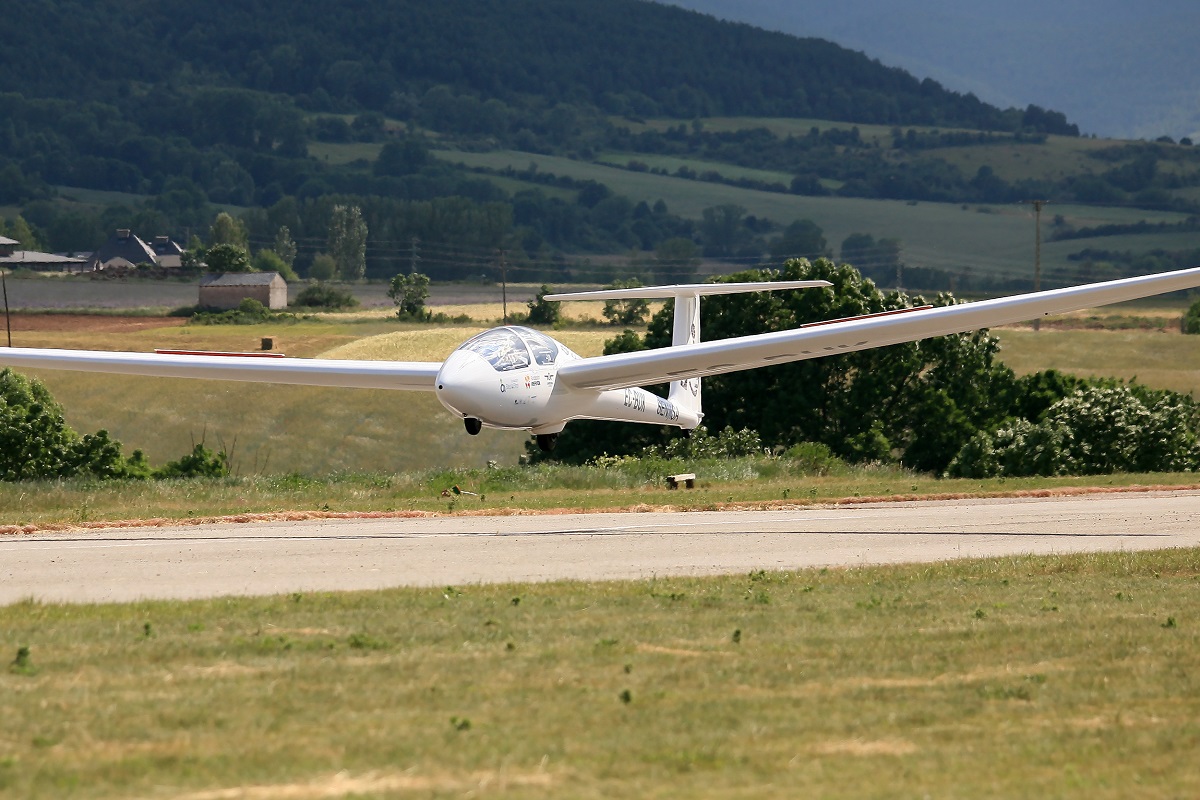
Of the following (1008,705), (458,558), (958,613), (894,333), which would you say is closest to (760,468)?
(894,333)

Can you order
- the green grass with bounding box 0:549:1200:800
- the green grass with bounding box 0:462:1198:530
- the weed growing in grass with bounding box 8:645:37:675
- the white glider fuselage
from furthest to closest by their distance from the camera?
1. the green grass with bounding box 0:462:1198:530
2. the white glider fuselage
3. the weed growing in grass with bounding box 8:645:37:675
4. the green grass with bounding box 0:549:1200:800

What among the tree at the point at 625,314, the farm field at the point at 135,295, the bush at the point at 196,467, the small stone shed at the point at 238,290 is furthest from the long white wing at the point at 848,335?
the small stone shed at the point at 238,290

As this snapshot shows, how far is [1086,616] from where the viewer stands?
15359 mm

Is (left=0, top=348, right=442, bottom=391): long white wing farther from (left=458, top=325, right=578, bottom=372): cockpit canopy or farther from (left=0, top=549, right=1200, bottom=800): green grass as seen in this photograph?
(left=0, top=549, right=1200, bottom=800): green grass

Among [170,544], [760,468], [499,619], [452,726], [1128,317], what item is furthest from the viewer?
[1128,317]

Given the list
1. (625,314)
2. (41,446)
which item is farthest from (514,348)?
(625,314)

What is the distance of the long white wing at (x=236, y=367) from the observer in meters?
27.1

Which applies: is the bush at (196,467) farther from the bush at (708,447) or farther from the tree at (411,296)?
the tree at (411,296)

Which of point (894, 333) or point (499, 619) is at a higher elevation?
point (894, 333)

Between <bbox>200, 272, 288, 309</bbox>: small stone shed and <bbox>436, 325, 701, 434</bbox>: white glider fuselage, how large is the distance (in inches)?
4264

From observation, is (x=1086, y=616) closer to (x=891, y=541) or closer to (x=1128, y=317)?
(x=891, y=541)

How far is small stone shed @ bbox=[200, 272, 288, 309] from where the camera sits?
131m

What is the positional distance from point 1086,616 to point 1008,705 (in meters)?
4.51

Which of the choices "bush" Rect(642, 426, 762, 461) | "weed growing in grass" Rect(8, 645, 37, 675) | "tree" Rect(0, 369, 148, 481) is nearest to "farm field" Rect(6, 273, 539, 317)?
"tree" Rect(0, 369, 148, 481)
